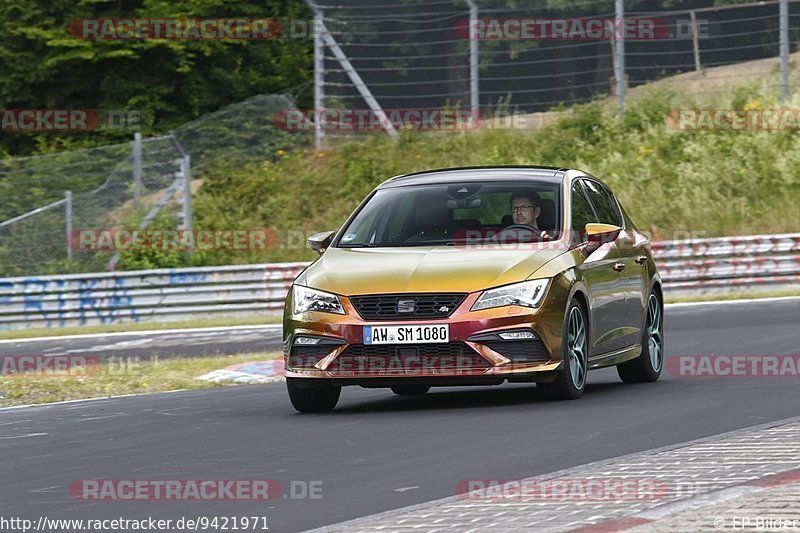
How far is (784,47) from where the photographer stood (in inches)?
1192

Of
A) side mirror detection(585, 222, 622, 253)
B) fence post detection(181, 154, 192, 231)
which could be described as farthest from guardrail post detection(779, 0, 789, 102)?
side mirror detection(585, 222, 622, 253)

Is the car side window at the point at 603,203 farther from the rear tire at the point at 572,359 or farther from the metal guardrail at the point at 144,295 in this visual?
the metal guardrail at the point at 144,295

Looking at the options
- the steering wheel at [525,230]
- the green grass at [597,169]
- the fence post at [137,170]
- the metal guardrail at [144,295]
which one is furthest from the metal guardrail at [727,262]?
the steering wheel at [525,230]

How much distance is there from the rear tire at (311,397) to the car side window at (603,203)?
2678 millimetres

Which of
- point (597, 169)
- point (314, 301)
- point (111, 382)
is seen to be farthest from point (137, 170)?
point (314, 301)

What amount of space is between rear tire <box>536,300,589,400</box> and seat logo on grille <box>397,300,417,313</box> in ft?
3.39

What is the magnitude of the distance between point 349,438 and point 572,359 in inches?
84.4

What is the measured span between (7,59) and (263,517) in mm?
32730

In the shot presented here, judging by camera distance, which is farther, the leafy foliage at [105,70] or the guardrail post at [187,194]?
the leafy foliage at [105,70]

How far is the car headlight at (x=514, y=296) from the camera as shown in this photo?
1061 cm

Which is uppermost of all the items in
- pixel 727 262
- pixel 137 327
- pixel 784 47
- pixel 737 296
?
pixel 784 47

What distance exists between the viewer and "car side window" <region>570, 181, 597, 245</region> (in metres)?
11.8

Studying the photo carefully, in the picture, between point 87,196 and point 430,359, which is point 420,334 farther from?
point 87,196

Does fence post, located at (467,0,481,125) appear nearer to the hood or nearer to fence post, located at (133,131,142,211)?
fence post, located at (133,131,142,211)
